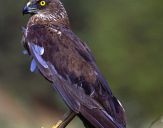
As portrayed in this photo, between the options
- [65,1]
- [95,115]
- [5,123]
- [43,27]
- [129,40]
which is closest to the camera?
[95,115]

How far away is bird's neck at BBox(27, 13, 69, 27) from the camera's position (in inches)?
431

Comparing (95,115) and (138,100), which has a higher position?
(95,115)

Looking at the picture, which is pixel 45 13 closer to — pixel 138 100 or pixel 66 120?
pixel 66 120

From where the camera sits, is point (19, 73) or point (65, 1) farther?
point (19, 73)

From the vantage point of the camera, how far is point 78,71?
1037 centimetres

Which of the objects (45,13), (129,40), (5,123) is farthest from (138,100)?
(45,13)

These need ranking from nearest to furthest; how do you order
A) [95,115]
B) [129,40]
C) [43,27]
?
[95,115] → [43,27] → [129,40]

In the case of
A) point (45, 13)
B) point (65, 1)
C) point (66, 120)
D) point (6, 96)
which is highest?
point (45, 13)

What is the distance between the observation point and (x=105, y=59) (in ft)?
78.3

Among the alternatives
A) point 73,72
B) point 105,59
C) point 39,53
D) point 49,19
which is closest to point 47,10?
point 49,19

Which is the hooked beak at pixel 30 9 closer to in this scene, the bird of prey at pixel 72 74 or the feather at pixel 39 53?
the bird of prey at pixel 72 74

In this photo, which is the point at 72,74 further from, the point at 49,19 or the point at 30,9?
the point at 30,9

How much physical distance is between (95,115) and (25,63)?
1776 cm

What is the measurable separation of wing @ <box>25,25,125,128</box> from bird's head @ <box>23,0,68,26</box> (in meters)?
0.38
